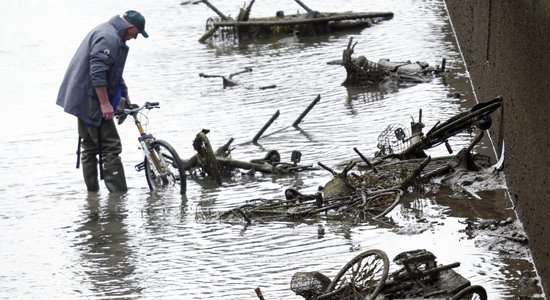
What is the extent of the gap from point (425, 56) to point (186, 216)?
9.13 meters

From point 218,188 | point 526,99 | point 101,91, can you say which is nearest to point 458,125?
point 526,99

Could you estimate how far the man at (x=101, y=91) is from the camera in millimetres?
13000

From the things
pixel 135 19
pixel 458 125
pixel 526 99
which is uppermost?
pixel 135 19

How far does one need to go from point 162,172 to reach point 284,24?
464 inches

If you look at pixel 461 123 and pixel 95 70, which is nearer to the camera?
pixel 461 123

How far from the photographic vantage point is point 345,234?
10.6 meters

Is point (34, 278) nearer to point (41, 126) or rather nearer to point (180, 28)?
point (41, 126)

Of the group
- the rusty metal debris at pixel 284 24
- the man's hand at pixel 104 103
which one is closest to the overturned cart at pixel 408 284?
the man's hand at pixel 104 103

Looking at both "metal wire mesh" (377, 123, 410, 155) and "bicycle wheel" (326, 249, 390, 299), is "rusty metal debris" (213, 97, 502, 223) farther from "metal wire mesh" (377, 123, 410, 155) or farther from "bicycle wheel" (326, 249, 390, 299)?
"bicycle wheel" (326, 249, 390, 299)

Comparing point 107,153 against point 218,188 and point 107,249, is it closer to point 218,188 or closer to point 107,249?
point 218,188

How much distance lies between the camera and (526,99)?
1002cm

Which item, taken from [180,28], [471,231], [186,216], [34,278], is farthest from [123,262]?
[180,28]

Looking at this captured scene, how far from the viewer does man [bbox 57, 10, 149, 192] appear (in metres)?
13.0

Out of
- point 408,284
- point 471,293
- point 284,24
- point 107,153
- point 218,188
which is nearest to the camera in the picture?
point 471,293
